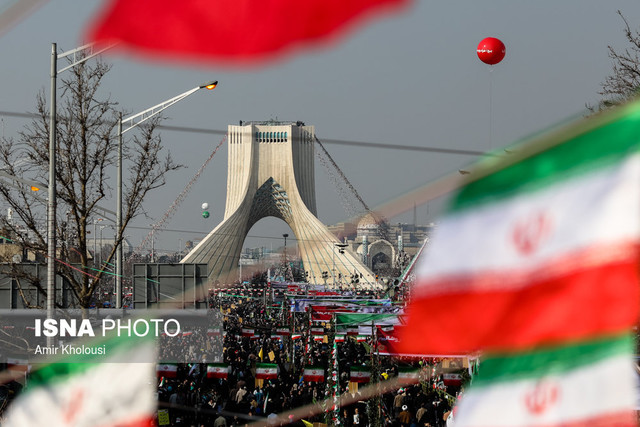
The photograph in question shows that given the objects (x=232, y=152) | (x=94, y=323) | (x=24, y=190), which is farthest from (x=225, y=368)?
(x=232, y=152)

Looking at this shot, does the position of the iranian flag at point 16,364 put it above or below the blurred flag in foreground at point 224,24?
below

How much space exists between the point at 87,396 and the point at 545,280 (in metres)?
4.13

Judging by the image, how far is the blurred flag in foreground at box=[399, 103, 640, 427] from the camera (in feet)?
7.29

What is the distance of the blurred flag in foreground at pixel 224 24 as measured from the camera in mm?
2053

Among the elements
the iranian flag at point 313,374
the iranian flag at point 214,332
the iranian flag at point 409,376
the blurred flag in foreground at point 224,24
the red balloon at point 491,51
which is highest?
the red balloon at point 491,51

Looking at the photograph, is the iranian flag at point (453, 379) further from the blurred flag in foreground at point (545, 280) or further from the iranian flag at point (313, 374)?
the blurred flag in foreground at point (545, 280)

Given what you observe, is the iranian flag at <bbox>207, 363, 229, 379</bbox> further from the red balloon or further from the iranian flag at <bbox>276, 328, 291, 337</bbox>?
the red balloon

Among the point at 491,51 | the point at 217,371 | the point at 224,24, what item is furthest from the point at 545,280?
the point at 217,371

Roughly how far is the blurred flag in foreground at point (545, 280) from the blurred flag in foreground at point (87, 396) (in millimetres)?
3708

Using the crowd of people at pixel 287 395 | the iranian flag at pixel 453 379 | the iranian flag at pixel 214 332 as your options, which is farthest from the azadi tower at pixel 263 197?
the iranian flag at pixel 453 379

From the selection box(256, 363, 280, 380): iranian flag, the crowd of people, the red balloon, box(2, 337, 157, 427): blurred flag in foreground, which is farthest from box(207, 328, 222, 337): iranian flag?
the red balloon

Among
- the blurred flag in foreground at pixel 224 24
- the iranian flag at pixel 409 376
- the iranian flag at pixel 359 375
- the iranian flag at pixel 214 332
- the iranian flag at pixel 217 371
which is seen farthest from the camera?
the iranian flag at pixel 214 332

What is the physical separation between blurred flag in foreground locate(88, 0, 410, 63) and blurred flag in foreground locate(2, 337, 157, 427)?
160 inches

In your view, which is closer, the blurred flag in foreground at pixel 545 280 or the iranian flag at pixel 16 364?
the blurred flag in foreground at pixel 545 280
